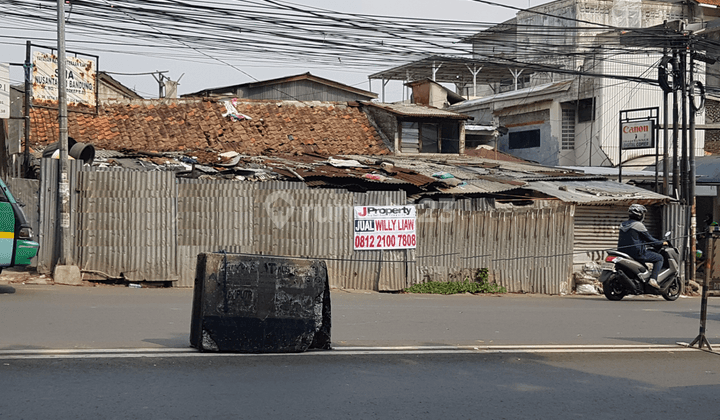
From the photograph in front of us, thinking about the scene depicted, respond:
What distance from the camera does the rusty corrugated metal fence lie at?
14.1 metres

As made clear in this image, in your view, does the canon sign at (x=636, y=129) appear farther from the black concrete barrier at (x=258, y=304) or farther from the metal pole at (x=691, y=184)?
the black concrete barrier at (x=258, y=304)

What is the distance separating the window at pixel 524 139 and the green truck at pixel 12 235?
26862 millimetres

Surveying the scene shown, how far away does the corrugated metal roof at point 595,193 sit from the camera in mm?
17156

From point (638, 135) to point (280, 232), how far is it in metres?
14.2

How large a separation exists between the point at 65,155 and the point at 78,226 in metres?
1.33

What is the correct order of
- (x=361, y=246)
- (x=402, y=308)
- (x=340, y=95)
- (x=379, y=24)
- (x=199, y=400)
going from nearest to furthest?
(x=199, y=400), (x=402, y=308), (x=361, y=246), (x=379, y=24), (x=340, y=95)

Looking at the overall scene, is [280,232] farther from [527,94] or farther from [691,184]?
[527,94]

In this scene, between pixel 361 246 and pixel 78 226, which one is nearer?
pixel 78 226

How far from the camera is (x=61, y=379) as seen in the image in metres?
5.70

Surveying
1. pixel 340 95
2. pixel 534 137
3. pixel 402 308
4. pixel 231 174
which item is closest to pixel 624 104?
pixel 534 137

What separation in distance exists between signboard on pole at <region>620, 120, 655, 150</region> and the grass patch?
9.62m

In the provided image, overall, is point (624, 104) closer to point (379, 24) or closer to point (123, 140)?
point (379, 24)

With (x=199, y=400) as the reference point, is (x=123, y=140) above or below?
above

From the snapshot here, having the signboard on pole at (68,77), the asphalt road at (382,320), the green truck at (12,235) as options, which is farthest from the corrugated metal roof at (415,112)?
the green truck at (12,235)
